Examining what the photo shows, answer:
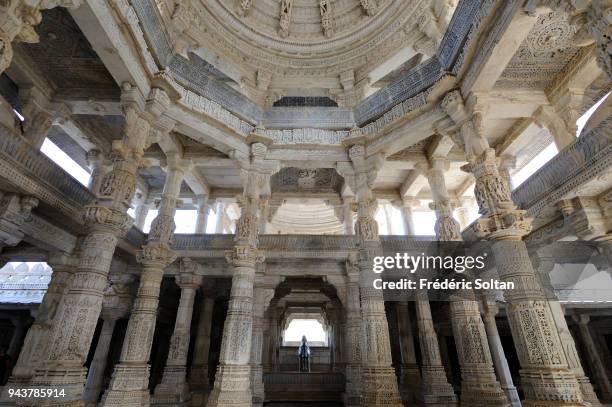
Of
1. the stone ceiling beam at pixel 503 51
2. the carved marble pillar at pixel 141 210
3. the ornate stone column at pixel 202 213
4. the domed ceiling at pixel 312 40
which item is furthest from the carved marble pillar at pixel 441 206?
the carved marble pillar at pixel 141 210

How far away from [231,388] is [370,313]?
341 centimetres

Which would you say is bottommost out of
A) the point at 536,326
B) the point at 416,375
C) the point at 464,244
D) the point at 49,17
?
the point at 416,375

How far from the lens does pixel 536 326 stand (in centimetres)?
521

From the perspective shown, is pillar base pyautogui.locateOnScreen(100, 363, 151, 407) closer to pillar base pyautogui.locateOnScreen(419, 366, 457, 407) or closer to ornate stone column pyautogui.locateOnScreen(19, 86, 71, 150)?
ornate stone column pyautogui.locateOnScreen(19, 86, 71, 150)

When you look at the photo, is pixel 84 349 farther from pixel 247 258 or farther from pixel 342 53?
pixel 342 53

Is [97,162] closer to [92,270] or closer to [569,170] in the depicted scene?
[92,270]

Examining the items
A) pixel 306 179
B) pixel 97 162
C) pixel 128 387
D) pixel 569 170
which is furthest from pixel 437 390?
pixel 97 162

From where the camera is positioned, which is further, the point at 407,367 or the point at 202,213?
the point at 202,213

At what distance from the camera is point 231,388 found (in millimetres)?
6477

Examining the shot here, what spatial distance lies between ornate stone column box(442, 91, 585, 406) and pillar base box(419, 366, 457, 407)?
3788mm

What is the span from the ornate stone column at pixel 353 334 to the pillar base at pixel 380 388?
130 inches

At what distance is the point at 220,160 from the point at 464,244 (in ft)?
26.9

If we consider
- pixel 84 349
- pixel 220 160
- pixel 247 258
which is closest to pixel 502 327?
pixel 247 258

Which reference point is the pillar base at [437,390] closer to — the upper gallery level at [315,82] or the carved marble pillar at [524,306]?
the carved marble pillar at [524,306]
